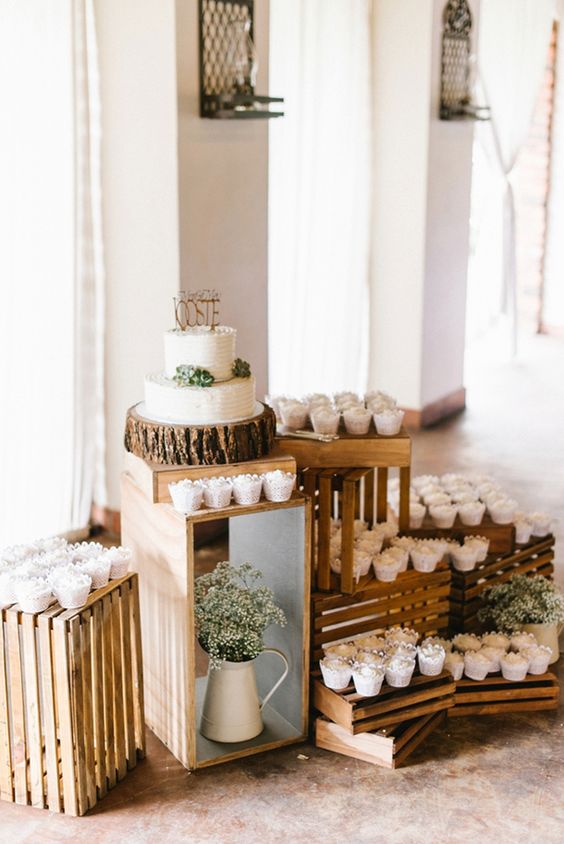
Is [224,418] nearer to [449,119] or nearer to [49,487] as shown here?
[49,487]

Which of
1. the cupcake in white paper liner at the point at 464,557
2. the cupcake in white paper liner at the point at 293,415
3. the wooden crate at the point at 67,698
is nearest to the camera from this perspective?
the wooden crate at the point at 67,698

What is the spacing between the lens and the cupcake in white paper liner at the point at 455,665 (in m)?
3.25

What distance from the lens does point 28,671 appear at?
266 cm

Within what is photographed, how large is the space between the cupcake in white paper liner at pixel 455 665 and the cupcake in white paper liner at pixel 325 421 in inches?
30.7

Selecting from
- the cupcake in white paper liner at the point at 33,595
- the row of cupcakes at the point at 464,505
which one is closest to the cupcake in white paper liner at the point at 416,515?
the row of cupcakes at the point at 464,505

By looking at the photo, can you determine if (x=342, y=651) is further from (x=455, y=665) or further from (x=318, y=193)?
(x=318, y=193)

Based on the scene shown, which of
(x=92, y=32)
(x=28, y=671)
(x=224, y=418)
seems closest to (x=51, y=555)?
(x=28, y=671)

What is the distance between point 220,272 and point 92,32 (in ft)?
3.40

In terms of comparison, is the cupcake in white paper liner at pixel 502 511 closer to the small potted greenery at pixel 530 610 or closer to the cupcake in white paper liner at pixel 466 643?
the small potted greenery at pixel 530 610

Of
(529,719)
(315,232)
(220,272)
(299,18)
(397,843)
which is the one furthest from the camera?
(315,232)

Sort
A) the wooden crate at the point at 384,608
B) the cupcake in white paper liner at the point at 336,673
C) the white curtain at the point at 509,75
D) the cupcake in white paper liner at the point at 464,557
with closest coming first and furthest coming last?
the cupcake in white paper liner at the point at 336,673 < the wooden crate at the point at 384,608 < the cupcake in white paper liner at the point at 464,557 < the white curtain at the point at 509,75

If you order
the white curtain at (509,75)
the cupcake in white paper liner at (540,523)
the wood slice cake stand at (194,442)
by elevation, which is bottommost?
the cupcake in white paper liner at (540,523)

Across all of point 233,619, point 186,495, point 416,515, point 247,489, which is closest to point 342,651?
point 233,619

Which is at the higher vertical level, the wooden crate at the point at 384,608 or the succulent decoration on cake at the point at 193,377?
the succulent decoration on cake at the point at 193,377
